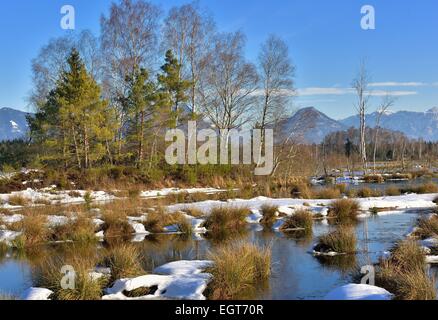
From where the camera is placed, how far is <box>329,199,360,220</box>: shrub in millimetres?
17578

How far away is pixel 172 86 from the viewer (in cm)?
3166

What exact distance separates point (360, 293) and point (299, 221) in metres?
8.19

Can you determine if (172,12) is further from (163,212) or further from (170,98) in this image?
(163,212)

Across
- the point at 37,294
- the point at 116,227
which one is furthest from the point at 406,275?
the point at 116,227

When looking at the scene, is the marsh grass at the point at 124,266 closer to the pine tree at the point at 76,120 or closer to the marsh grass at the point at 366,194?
the marsh grass at the point at 366,194

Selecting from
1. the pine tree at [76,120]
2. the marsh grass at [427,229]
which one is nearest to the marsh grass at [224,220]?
the marsh grass at [427,229]

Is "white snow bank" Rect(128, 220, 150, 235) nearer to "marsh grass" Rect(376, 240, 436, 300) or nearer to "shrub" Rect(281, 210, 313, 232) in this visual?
"shrub" Rect(281, 210, 313, 232)

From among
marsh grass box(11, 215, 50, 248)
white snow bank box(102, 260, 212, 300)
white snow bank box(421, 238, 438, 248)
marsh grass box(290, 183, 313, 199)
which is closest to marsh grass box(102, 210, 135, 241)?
marsh grass box(11, 215, 50, 248)

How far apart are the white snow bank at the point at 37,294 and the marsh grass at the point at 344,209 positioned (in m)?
12.0

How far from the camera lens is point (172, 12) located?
3288 centimetres

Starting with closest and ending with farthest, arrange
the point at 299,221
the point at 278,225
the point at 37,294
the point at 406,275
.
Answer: the point at 406,275
the point at 37,294
the point at 299,221
the point at 278,225

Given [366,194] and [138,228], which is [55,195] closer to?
[138,228]

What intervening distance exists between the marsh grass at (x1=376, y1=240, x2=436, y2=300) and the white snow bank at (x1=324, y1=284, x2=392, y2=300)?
0.80ft
